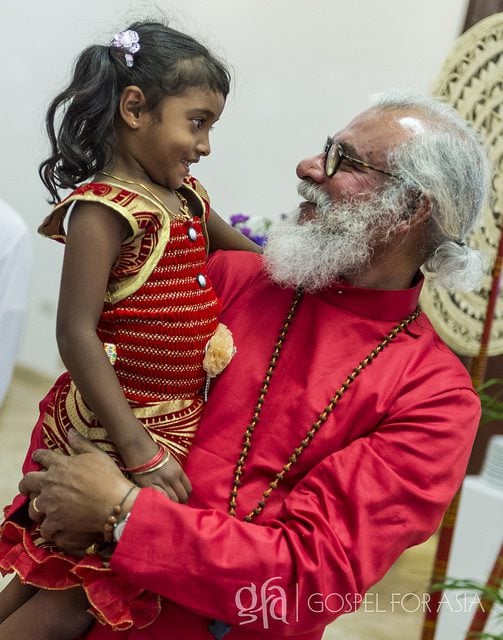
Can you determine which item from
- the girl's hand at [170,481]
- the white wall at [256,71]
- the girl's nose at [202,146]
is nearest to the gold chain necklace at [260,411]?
the girl's hand at [170,481]

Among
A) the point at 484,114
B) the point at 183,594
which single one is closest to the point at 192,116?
the point at 183,594

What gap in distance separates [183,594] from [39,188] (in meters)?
4.76

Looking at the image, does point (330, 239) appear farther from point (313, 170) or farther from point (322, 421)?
point (322, 421)

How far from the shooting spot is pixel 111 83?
2.12 meters

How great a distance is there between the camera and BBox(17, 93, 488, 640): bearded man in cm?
200

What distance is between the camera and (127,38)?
83.7 inches

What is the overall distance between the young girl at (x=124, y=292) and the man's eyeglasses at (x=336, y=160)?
319 millimetres

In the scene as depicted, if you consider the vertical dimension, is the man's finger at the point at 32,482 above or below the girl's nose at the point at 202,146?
below

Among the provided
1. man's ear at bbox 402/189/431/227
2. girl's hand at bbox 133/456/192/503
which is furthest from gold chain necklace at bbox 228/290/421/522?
man's ear at bbox 402/189/431/227

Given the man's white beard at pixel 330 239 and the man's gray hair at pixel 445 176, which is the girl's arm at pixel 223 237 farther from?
the man's gray hair at pixel 445 176

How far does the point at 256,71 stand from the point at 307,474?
404cm

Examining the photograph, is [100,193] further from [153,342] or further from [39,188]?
[39,188]

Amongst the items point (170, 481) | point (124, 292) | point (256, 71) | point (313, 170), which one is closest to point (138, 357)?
point (124, 292)

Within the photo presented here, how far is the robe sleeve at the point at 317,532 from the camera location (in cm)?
198
